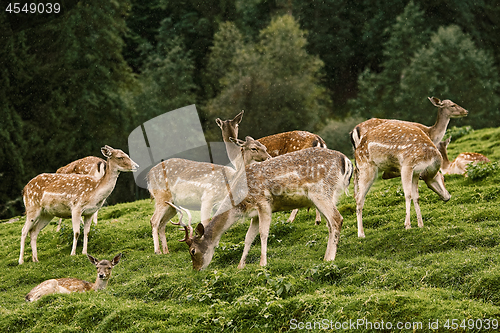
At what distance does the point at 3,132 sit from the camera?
93.8 ft

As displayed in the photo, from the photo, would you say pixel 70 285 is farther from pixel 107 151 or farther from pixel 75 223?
pixel 107 151

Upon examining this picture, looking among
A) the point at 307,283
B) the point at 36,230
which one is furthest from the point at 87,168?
the point at 307,283

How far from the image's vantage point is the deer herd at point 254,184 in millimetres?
9625

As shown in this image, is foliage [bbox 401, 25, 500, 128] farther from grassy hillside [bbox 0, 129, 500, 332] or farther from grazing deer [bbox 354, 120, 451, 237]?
grazing deer [bbox 354, 120, 451, 237]

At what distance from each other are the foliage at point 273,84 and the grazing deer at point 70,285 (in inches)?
1369

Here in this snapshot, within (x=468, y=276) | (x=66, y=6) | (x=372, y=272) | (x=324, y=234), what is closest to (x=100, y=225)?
(x=324, y=234)

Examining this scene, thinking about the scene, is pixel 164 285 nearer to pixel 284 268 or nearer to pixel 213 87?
pixel 284 268

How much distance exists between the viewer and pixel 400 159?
10.8 m

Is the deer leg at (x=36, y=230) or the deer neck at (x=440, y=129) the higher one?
the deer neck at (x=440, y=129)

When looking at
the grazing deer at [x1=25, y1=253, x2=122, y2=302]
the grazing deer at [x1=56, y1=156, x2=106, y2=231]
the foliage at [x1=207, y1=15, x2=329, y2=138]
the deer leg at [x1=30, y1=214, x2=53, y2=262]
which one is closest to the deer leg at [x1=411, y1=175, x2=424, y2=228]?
the grazing deer at [x1=25, y1=253, x2=122, y2=302]

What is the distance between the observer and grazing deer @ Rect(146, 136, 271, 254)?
11906 mm

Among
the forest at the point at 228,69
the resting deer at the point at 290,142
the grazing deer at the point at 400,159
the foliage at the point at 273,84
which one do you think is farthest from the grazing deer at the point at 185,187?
the foliage at the point at 273,84

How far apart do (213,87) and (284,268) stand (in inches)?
1704

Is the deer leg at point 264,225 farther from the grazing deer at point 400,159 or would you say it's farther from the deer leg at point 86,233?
the deer leg at point 86,233
